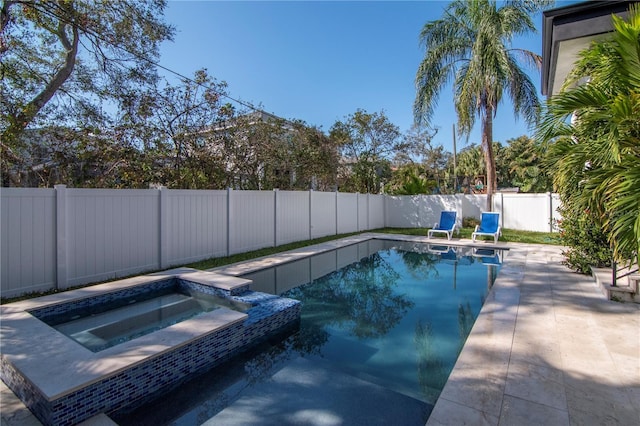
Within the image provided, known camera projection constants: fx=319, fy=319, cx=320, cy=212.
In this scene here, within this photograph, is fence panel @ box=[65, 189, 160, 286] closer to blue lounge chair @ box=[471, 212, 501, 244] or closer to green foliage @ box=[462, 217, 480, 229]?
blue lounge chair @ box=[471, 212, 501, 244]

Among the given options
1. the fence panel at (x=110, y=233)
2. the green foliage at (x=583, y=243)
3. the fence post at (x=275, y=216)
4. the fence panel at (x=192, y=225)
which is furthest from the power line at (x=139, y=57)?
the green foliage at (x=583, y=243)

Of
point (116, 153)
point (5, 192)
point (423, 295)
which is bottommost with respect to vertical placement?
point (423, 295)

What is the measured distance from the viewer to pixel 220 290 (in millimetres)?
5746

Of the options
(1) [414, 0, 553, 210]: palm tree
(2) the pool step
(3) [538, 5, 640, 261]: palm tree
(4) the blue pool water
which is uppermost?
(1) [414, 0, 553, 210]: palm tree

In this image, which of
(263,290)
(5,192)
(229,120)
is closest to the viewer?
(5,192)

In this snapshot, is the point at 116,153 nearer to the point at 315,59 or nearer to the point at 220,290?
the point at 220,290

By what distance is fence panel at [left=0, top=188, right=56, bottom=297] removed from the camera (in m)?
5.42

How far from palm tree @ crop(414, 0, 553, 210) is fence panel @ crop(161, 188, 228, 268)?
10.7 metres

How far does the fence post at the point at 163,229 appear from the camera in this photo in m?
7.73

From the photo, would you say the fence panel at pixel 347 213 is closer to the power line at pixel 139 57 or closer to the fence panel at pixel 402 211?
the fence panel at pixel 402 211

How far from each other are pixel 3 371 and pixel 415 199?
56.5 feet

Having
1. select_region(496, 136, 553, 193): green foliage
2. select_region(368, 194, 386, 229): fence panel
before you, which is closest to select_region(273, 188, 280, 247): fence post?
select_region(368, 194, 386, 229): fence panel

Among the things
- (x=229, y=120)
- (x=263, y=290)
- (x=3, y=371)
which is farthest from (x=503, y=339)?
(x=229, y=120)

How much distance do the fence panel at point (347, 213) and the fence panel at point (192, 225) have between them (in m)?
6.62
